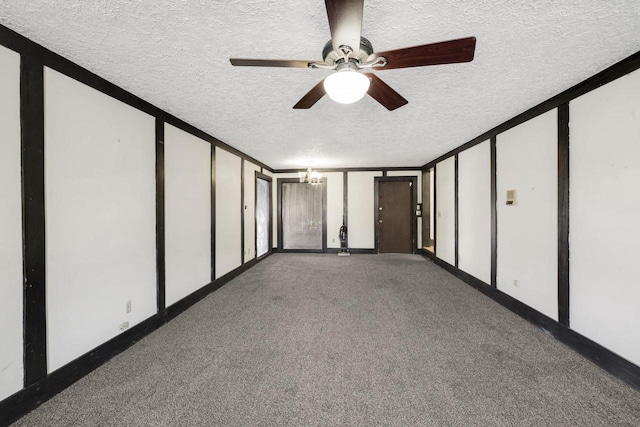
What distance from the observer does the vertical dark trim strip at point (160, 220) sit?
9.00ft

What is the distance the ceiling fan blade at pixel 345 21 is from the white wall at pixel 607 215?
2240mm

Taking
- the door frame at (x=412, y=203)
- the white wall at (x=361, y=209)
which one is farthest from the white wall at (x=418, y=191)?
the white wall at (x=361, y=209)

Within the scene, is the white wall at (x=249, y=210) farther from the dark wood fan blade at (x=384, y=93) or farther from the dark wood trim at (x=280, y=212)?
the dark wood fan blade at (x=384, y=93)

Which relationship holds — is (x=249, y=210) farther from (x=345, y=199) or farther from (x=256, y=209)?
(x=345, y=199)

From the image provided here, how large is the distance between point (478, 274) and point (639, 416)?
97.3 inches

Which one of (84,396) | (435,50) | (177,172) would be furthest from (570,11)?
(84,396)

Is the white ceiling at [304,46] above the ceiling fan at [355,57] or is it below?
above

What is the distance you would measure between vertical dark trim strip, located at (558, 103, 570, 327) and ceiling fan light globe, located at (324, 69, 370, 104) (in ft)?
7.87

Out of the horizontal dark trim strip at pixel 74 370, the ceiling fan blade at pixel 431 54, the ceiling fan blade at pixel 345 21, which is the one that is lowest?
the horizontal dark trim strip at pixel 74 370

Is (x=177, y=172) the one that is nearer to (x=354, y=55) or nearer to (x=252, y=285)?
(x=252, y=285)

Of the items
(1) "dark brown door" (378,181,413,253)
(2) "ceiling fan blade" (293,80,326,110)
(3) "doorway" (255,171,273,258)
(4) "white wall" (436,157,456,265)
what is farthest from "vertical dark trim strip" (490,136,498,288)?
(3) "doorway" (255,171,273,258)

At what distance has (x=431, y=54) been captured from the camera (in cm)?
131

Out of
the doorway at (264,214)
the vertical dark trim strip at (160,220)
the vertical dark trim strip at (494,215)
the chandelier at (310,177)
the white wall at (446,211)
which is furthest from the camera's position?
the doorway at (264,214)

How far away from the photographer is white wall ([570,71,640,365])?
1.85 meters
